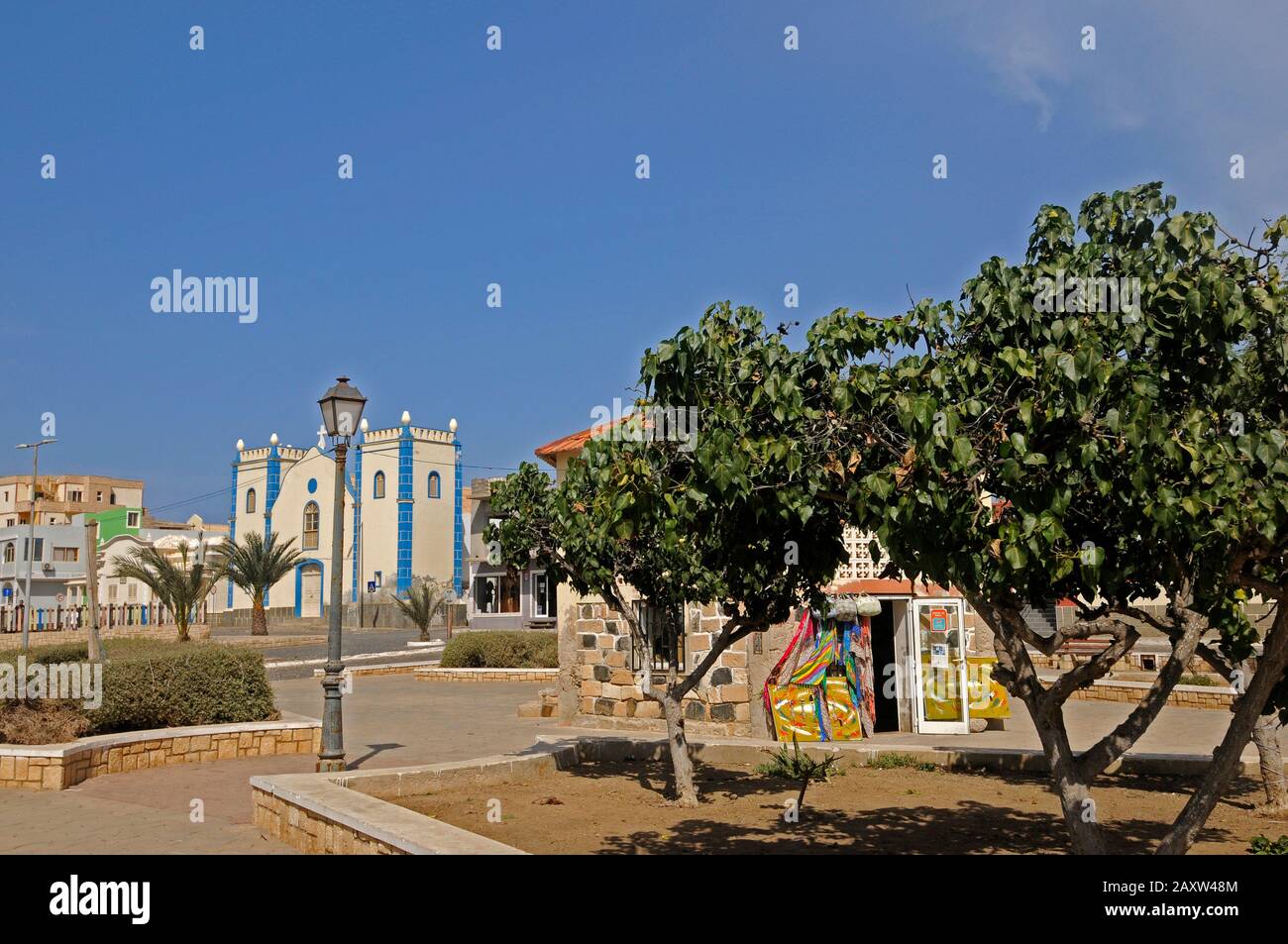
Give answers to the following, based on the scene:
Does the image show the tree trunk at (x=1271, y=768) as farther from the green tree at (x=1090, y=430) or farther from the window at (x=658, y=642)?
the window at (x=658, y=642)

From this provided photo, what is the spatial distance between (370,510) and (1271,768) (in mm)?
49968

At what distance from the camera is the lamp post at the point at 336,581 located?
10.4m

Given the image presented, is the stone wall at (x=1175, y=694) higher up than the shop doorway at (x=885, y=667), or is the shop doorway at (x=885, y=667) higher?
the shop doorway at (x=885, y=667)

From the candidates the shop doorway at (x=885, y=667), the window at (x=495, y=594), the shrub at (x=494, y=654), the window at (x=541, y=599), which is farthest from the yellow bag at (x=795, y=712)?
the window at (x=495, y=594)

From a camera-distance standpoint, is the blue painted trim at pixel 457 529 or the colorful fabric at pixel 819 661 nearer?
→ the colorful fabric at pixel 819 661

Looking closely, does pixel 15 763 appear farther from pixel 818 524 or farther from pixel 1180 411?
pixel 1180 411

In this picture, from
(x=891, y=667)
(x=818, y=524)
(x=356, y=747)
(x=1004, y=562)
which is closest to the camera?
(x=1004, y=562)

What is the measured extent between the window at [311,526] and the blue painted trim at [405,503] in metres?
5.88

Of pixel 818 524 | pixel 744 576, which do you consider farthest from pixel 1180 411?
pixel 744 576

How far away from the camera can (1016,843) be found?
739cm

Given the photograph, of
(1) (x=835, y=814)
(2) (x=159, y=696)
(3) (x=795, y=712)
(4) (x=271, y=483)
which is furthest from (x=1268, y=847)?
(4) (x=271, y=483)

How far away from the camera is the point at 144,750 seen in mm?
11602

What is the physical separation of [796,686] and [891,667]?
217cm

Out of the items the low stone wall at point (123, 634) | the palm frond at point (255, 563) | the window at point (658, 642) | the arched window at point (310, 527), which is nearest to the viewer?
the window at point (658, 642)
